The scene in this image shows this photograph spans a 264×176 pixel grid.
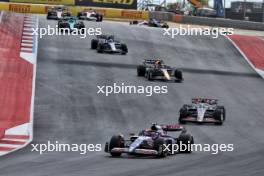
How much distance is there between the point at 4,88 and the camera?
102 feet

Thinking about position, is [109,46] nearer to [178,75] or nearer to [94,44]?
[94,44]

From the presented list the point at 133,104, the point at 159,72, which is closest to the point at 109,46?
the point at 159,72

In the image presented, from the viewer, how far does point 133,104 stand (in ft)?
101

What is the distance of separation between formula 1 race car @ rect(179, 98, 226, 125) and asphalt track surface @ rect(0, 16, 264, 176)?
446 millimetres

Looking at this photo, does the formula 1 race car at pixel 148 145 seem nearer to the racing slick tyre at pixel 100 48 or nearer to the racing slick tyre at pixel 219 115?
the racing slick tyre at pixel 219 115

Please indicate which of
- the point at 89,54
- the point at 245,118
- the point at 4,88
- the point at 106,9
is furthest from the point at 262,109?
the point at 106,9

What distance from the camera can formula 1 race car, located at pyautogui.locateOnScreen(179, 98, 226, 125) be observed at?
90.4 feet

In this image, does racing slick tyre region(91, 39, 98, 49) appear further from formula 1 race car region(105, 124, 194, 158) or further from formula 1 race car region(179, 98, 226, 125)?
formula 1 race car region(105, 124, 194, 158)

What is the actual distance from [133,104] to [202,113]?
3.80 m

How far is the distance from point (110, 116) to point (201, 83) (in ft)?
34.5

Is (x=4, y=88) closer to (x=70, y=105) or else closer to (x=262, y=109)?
(x=70, y=105)

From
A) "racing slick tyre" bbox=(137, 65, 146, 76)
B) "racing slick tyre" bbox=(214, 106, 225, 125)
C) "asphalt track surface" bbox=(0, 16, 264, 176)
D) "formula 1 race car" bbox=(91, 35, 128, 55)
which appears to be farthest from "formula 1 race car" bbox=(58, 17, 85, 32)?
"racing slick tyre" bbox=(214, 106, 225, 125)

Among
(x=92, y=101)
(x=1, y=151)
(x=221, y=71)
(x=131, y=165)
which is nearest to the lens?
(x=131, y=165)

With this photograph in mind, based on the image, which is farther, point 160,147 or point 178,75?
point 178,75
